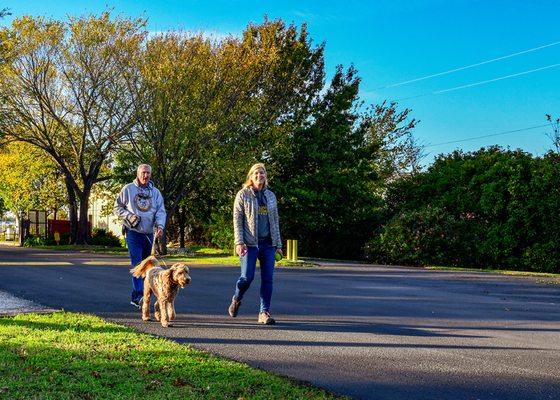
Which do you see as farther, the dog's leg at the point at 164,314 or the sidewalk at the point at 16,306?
the sidewalk at the point at 16,306

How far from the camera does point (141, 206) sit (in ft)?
32.6

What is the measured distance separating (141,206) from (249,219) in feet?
5.86

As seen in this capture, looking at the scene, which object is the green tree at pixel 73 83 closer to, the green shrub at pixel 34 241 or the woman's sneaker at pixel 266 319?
the green shrub at pixel 34 241

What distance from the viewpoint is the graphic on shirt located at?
9914mm

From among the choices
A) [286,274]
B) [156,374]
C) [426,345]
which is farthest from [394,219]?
[156,374]

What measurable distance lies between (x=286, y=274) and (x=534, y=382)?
13.5 meters

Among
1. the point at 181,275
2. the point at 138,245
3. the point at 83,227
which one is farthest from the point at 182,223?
the point at 181,275

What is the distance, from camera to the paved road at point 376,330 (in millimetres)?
6074

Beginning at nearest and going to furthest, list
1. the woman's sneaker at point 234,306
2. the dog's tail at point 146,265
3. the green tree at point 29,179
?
the dog's tail at point 146,265
the woman's sneaker at point 234,306
the green tree at point 29,179

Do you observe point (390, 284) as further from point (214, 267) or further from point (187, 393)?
point (187, 393)

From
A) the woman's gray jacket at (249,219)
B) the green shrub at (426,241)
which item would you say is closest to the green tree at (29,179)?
the green shrub at (426,241)

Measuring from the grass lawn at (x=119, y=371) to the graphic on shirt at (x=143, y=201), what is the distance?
245 centimetres

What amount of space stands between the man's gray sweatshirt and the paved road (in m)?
1.32

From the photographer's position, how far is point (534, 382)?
607cm
